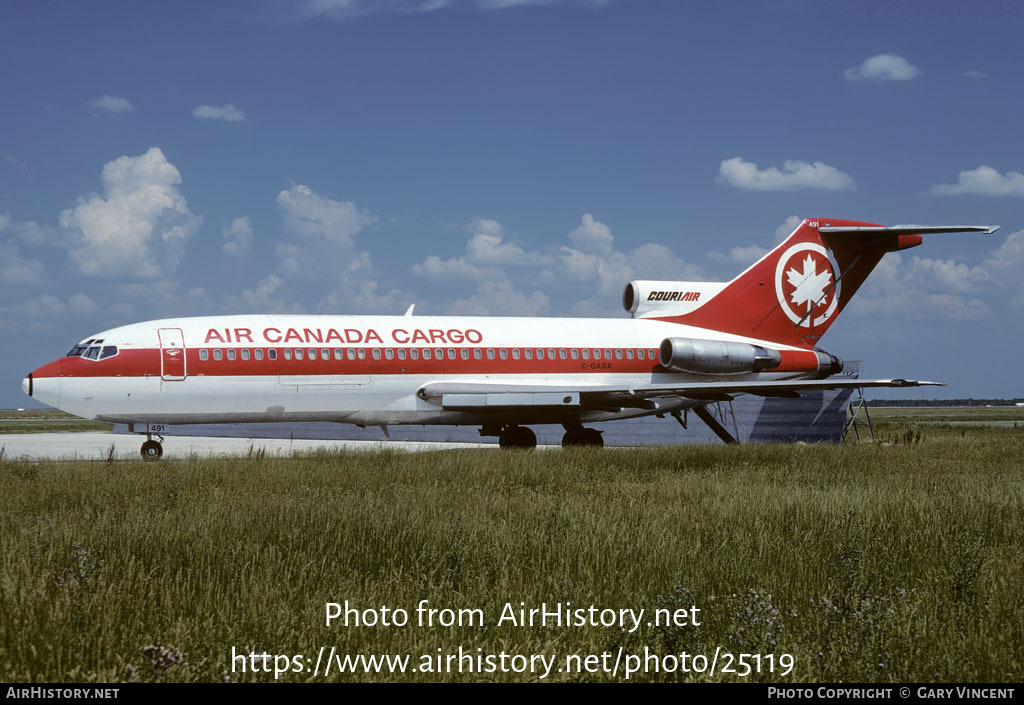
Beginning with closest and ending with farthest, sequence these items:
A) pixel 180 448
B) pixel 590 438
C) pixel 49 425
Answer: pixel 590 438
pixel 180 448
pixel 49 425

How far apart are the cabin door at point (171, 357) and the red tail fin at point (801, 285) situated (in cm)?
1426

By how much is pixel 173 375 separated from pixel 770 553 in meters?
16.1

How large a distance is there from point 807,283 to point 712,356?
4808 millimetres

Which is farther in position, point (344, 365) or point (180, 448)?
point (180, 448)

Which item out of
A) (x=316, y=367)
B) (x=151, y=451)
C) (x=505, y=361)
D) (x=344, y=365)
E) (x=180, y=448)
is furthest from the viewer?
→ (x=180, y=448)

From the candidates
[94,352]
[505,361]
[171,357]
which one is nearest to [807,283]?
[505,361]

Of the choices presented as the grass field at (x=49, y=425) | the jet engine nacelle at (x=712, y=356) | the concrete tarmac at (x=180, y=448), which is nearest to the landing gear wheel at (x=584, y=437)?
the concrete tarmac at (x=180, y=448)

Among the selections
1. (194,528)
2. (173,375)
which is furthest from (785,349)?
(194,528)

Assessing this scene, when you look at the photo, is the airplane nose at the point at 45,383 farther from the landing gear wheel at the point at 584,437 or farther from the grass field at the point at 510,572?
the landing gear wheel at the point at 584,437

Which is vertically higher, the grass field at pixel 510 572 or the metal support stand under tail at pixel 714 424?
the metal support stand under tail at pixel 714 424

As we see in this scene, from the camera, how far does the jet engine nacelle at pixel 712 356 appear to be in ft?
82.0

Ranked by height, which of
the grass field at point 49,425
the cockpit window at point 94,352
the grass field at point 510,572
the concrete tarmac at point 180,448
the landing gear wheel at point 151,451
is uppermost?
the cockpit window at point 94,352

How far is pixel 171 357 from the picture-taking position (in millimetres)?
20188

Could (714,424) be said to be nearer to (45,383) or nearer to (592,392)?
(592,392)
